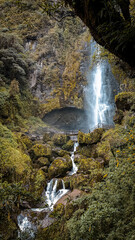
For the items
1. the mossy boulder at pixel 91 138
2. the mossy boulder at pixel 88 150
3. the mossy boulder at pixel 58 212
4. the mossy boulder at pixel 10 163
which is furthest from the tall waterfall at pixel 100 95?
the mossy boulder at pixel 58 212

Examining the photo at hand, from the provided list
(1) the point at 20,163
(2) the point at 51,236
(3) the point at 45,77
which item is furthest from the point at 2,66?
(2) the point at 51,236

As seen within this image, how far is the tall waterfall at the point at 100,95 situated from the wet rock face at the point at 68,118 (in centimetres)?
120

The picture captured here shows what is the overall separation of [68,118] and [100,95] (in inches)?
249

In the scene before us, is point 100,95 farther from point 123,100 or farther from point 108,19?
point 108,19

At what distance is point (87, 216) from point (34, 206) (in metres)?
5.27

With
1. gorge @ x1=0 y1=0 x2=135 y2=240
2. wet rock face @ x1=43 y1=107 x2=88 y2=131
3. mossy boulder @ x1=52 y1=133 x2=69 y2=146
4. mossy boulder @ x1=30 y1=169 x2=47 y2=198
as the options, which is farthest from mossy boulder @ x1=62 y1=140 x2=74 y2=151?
wet rock face @ x1=43 y1=107 x2=88 y2=131

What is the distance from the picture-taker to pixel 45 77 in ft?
69.1

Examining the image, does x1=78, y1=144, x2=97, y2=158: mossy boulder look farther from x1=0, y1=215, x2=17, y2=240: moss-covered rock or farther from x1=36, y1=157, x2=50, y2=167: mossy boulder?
x1=0, y1=215, x2=17, y2=240: moss-covered rock

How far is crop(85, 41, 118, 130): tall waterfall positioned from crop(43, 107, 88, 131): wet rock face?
3.93 ft

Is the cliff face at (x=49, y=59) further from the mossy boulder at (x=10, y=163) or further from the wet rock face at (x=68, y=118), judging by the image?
the mossy boulder at (x=10, y=163)

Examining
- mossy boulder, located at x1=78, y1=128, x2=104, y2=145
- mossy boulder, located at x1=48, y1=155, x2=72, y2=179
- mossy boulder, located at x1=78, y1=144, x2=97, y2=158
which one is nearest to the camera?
mossy boulder, located at x1=48, y1=155, x2=72, y2=179

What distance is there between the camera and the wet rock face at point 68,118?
70.8 ft

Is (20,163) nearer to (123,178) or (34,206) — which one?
(34,206)

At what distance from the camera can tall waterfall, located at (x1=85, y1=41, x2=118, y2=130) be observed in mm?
20812
